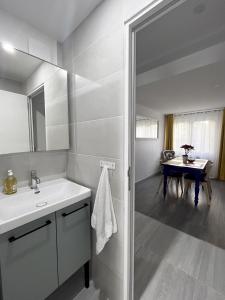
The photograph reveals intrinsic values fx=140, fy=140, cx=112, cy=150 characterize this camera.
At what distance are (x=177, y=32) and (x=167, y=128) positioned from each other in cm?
449

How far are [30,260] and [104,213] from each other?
0.51 m

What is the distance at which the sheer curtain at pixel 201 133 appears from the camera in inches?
180

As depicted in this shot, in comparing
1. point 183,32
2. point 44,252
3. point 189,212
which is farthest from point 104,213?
point 189,212

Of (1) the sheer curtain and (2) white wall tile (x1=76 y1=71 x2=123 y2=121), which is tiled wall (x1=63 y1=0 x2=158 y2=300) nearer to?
(2) white wall tile (x1=76 y1=71 x2=123 y2=121)

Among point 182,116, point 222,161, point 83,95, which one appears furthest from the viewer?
point 182,116

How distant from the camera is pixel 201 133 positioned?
15.8ft

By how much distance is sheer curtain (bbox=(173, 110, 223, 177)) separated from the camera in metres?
4.58

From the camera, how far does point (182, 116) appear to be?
5.19m

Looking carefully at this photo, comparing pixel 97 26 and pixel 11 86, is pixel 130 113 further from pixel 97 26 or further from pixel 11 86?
pixel 11 86

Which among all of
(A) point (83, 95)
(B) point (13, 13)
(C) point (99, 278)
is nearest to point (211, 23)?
(A) point (83, 95)

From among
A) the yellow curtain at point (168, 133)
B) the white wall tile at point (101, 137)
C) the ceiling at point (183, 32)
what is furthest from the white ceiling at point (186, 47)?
the yellow curtain at point (168, 133)

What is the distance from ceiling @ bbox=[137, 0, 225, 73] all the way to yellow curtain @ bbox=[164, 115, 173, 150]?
3944 mm

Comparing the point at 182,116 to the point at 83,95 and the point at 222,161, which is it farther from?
the point at 83,95

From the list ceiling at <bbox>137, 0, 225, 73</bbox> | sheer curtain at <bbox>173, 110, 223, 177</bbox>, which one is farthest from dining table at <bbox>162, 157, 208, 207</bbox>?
sheer curtain at <bbox>173, 110, 223, 177</bbox>
